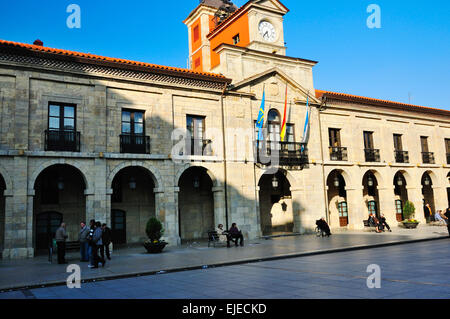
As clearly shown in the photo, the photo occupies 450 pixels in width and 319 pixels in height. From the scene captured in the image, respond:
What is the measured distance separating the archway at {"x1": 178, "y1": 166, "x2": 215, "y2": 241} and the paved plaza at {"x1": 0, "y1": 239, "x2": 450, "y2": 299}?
1068cm

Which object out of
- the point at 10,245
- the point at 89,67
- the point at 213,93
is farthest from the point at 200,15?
the point at 10,245

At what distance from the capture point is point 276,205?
2608cm

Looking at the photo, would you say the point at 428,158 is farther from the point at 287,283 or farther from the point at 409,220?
the point at 287,283

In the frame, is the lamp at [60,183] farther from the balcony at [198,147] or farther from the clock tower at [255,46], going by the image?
the clock tower at [255,46]

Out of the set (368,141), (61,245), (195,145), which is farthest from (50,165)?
(368,141)

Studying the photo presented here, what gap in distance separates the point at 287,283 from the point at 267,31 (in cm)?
2010

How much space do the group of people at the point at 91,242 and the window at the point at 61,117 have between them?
17.8 feet

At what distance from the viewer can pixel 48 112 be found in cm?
1736

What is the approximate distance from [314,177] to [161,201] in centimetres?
1043

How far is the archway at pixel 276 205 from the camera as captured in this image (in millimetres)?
25594

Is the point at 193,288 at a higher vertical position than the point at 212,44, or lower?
lower

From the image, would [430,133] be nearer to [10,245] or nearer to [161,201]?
[161,201]

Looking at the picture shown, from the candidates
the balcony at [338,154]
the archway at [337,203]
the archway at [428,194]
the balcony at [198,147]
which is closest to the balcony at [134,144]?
the balcony at [198,147]

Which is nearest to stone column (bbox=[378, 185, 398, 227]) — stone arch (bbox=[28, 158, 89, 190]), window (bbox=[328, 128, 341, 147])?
window (bbox=[328, 128, 341, 147])
